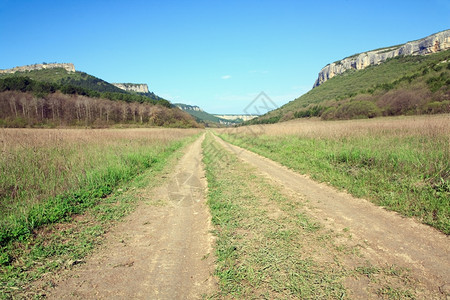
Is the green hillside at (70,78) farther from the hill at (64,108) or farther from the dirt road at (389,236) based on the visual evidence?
the dirt road at (389,236)

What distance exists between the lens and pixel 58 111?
6228 centimetres

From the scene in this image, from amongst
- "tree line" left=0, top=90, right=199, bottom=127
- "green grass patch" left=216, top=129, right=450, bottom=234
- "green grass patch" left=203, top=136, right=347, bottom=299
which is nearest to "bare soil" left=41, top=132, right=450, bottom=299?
"green grass patch" left=203, top=136, right=347, bottom=299

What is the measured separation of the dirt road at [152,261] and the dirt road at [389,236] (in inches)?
74.2

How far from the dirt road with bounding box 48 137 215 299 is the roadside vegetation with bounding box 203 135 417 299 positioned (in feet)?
0.84

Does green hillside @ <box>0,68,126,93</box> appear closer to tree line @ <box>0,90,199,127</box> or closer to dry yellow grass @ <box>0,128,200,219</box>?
tree line @ <box>0,90,199,127</box>

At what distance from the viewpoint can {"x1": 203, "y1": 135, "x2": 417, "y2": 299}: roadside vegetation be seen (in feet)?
7.41

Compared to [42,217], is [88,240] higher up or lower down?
lower down

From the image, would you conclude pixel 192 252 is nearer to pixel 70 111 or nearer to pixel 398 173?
pixel 398 173

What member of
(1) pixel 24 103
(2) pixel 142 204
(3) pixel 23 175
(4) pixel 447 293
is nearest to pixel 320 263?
(4) pixel 447 293

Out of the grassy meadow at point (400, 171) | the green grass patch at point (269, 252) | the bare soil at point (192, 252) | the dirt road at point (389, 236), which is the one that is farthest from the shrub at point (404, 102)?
the green grass patch at point (269, 252)

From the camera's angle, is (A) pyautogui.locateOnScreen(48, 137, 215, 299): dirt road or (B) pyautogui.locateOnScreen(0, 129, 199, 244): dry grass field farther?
(B) pyautogui.locateOnScreen(0, 129, 199, 244): dry grass field

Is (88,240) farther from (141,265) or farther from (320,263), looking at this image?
(320,263)

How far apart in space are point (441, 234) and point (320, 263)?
2299 mm

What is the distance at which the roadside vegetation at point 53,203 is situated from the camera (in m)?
2.95
